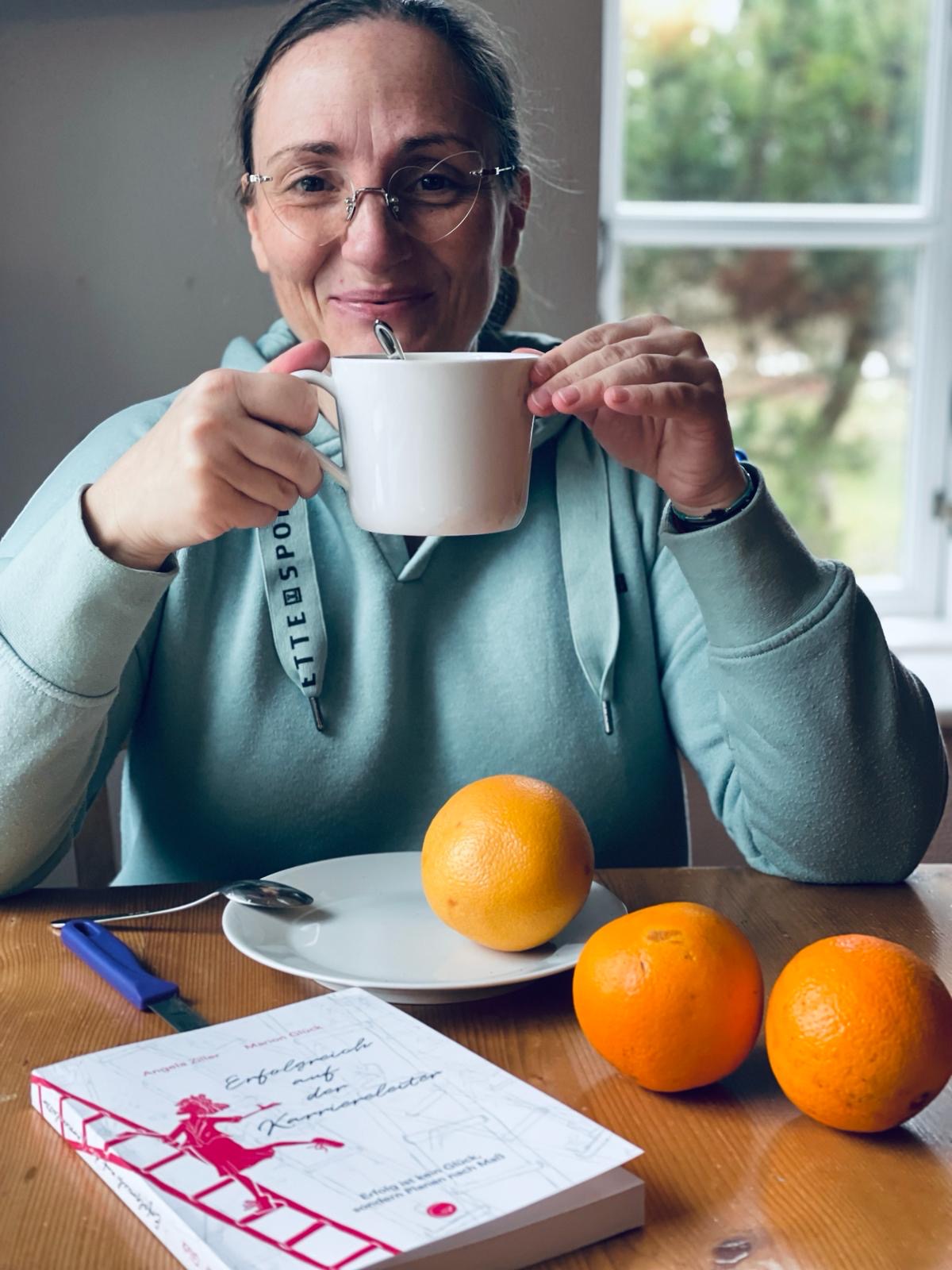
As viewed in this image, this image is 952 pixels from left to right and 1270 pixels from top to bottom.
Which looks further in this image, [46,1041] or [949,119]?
[949,119]

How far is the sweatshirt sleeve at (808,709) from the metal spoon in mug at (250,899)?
39cm

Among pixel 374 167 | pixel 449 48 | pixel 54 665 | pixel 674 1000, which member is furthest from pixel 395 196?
pixel 674 1000

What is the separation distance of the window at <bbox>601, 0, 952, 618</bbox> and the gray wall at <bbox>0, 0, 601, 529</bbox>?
708 millimetres

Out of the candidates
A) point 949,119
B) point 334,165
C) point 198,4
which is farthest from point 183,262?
point 949,119

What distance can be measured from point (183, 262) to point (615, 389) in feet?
3.29

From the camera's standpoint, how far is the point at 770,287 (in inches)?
103

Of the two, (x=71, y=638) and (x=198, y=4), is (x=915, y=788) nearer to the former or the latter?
(x=71, y=638)

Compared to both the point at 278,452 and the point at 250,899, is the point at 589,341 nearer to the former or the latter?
the point at 278,452

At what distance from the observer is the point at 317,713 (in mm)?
1211

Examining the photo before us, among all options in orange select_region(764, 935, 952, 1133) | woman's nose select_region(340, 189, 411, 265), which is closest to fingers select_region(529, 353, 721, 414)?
woman's nose select_region(340, 189, 411, 265)

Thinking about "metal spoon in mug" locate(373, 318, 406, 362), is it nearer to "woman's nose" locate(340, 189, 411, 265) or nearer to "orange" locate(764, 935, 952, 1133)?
"woman's nose" locate(340, 189, 411, 265)

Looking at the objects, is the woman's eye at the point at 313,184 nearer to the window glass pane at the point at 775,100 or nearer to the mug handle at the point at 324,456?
the mug handle at the point at 324,456

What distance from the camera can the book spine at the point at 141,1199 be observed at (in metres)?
0.54

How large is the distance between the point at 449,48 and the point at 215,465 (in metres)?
0.57
